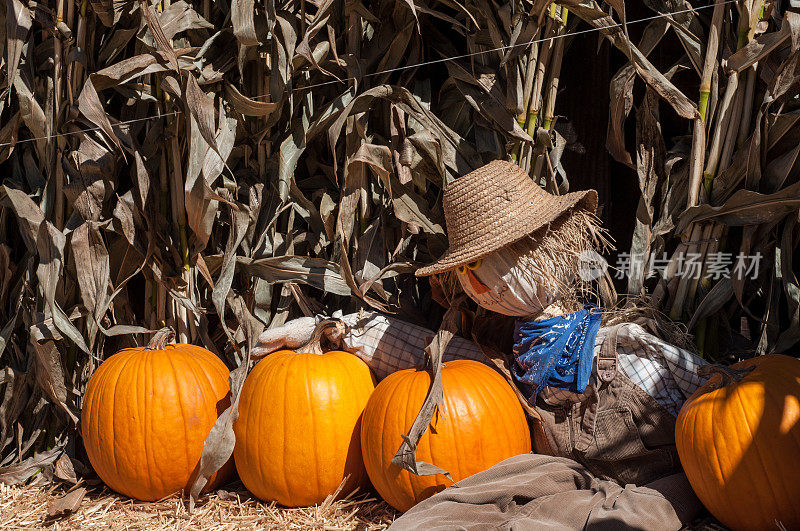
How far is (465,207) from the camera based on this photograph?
210 cm

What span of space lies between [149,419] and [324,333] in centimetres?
60

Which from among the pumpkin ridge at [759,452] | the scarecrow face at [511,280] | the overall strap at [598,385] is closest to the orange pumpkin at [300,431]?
the scarecrow face at [511,280]

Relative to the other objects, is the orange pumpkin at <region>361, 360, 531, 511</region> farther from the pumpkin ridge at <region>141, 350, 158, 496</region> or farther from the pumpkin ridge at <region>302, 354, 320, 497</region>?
the pumpkin ridge at <region>141, 350, 158, 496</region>

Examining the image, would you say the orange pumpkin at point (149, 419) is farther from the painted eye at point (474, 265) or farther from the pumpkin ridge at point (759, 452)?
the pumpkin ridge at point (759, 452)

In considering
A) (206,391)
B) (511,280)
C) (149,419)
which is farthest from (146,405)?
(511,280)

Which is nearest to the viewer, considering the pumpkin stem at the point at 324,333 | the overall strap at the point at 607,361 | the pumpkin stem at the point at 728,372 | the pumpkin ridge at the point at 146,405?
the pumpkin stem at the point at 728,372

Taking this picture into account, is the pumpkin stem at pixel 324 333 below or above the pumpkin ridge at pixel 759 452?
above

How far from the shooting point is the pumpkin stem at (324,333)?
7.53ft

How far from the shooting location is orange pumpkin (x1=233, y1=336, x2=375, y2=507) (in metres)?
2.12

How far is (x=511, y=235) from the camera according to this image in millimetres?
2000

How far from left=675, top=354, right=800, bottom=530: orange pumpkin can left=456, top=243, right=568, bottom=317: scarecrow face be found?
0.53 m

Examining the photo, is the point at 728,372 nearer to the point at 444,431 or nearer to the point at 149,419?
the point at 444,431

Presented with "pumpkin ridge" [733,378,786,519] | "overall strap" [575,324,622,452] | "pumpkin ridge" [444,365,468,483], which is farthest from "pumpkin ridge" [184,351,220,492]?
"pumpkin ridge" [733,378,786,519]

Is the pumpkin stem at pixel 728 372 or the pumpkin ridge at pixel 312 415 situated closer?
the pumpkin stem at pixel 728 372
